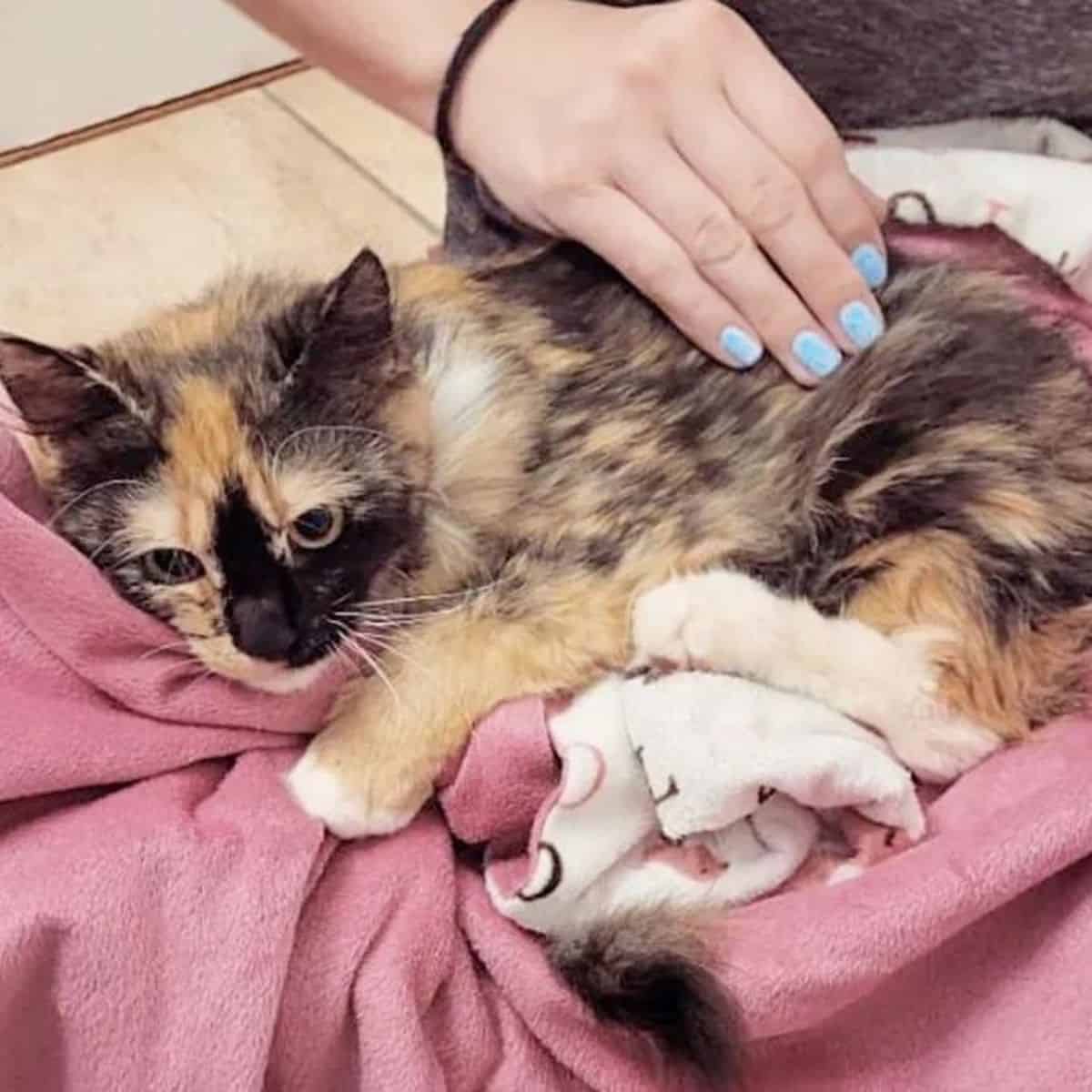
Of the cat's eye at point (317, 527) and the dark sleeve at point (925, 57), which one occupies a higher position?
the dark sleeve at point (925, 57)

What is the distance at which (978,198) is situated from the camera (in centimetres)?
120

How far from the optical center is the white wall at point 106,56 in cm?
200

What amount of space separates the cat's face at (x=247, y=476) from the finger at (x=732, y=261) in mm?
193

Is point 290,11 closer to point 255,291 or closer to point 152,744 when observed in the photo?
point 255,291

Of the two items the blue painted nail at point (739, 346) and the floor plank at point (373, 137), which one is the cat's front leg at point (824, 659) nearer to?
the blue painted nail at point (739, 346)

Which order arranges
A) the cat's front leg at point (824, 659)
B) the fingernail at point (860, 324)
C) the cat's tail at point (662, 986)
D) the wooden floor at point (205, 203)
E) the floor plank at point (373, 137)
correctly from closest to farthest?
the cat's tail at point (662, 986) < the cat's front leg at point (824, 659) < the fingernail at point (860, 324) < the wooden floor at point (205, 203) < the floor plank at point (373, 137)

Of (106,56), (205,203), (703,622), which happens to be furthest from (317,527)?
(106,56)

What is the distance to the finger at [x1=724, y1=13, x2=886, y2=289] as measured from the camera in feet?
3.64

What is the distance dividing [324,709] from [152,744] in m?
0.09

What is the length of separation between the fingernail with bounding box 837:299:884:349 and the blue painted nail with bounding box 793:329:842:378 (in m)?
0.01

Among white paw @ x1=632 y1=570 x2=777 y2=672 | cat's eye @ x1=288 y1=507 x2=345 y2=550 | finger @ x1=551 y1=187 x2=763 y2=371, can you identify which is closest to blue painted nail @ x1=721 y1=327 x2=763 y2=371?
finger @ x1=551 y1=187 x2=763 y2=371

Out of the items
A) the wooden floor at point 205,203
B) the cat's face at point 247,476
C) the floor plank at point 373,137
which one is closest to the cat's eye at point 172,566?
the cat's face at point 247,476

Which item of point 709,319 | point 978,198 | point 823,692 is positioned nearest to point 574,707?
point 823,692

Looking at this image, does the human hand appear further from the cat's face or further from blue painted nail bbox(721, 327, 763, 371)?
the cat's face
